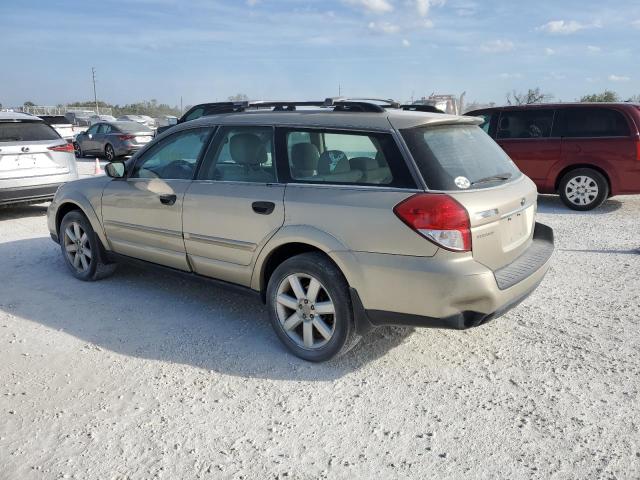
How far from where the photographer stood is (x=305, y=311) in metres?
3.57

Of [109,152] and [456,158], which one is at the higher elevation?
[456,158]

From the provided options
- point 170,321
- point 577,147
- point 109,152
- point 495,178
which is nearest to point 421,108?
point 495,178

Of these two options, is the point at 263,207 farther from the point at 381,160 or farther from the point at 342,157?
the point at 381,160

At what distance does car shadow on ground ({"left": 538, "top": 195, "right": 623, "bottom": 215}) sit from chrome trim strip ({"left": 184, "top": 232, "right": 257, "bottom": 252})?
627cm

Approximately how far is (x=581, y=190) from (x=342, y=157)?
6.47 metres

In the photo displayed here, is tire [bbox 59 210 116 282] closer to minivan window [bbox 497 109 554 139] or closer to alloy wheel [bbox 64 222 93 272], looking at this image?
alloy wheel [bbox 64 222 93 272]

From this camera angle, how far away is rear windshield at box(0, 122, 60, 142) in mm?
7938

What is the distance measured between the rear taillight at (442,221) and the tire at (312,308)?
2.11ft

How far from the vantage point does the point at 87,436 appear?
9.20 ft

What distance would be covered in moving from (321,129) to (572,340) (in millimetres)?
2311

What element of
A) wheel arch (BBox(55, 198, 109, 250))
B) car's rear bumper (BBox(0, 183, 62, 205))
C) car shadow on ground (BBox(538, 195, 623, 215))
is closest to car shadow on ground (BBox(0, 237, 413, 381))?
wheel arch (BBox(55, 198, 109, 250))

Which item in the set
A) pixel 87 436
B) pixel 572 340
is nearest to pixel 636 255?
pixel 572 340

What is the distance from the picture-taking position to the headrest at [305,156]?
11.9ft

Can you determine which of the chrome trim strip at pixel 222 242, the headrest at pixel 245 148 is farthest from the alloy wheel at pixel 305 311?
the headrest at pixel 245 148
